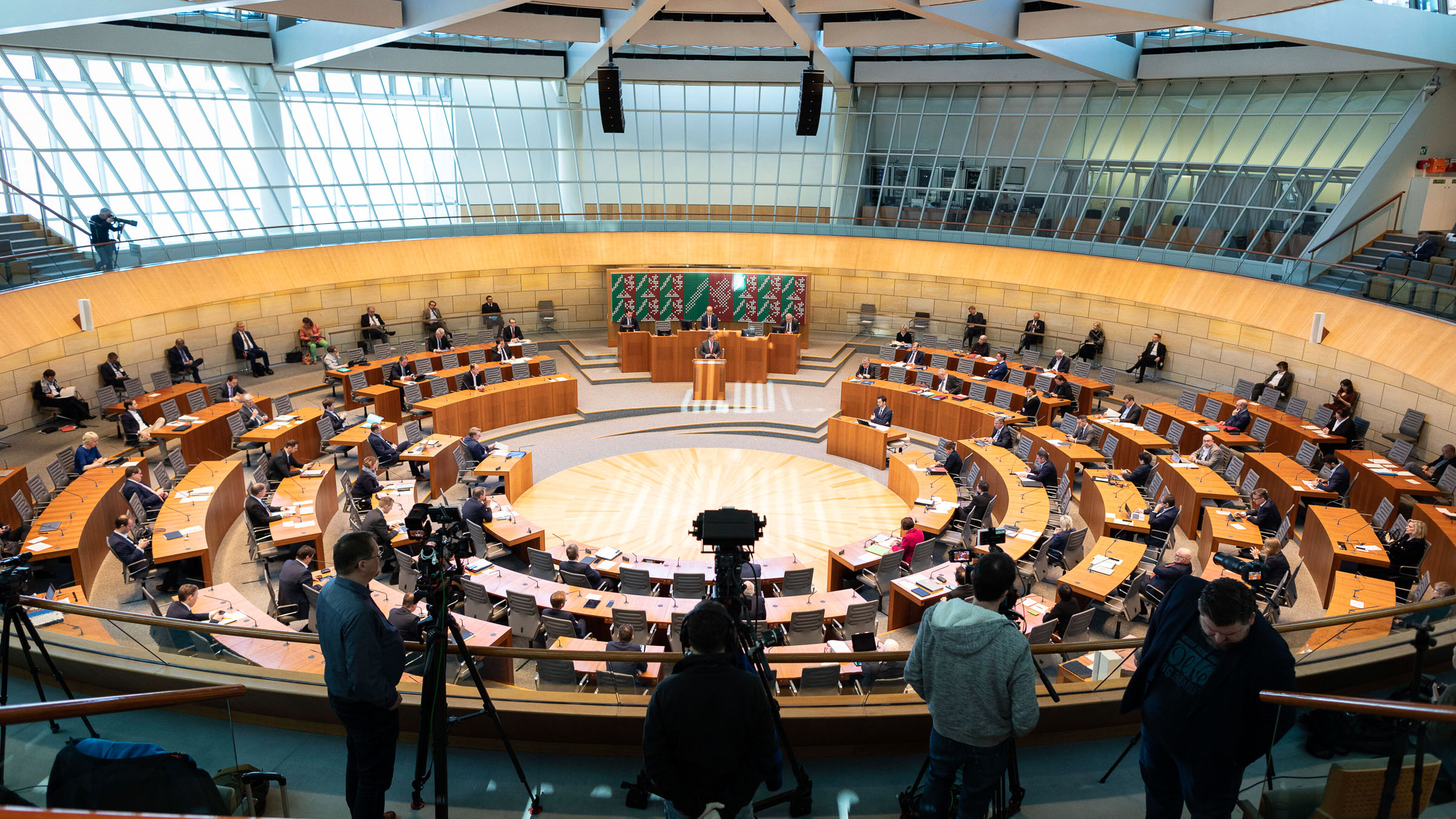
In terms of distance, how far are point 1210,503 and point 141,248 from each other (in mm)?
19478

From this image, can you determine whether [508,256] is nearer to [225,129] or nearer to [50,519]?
[225,129]

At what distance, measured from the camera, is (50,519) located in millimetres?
10625

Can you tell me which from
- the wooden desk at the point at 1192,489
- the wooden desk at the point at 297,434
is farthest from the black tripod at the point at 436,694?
the wooden desk at the point at 297,434

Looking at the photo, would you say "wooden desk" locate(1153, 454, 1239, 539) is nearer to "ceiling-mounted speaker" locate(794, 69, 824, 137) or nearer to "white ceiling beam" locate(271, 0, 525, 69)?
"ceiling-mounted speaker" locate(794, 69, 824, 137)

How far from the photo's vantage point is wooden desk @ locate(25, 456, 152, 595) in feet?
33.0

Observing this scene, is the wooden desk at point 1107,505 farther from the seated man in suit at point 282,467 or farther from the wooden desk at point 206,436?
the wooden desk at point 206,436

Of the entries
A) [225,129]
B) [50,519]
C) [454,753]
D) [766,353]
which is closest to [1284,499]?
[766,353]

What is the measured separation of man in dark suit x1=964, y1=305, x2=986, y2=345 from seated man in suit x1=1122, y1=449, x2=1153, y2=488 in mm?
8911

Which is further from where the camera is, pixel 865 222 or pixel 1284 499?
pixel 865 222

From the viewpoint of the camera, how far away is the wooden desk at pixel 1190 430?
1492cm

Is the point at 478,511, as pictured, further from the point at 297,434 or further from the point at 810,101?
the point at 810,101

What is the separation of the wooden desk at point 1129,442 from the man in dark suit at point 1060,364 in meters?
3.04

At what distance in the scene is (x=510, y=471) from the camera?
14.1 m

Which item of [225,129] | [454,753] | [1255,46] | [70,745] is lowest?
[454,753]
